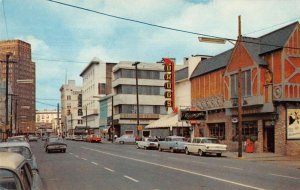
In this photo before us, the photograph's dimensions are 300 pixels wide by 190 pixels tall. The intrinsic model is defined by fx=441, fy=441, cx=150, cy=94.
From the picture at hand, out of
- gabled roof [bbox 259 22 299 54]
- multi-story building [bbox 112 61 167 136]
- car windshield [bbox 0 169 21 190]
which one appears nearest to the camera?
car windshield [bbox 0 169 21 190]

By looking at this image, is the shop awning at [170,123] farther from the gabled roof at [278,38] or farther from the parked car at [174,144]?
the gabled roof at [278,38]

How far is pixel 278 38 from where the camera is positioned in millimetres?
36375

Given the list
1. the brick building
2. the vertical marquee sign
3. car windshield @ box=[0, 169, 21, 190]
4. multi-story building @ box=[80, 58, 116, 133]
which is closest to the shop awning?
the vertical marquee sign

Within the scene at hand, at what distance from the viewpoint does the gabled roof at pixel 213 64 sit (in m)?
46.2

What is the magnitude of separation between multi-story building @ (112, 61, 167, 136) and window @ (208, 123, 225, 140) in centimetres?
3904

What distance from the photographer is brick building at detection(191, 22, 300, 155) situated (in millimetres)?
35156

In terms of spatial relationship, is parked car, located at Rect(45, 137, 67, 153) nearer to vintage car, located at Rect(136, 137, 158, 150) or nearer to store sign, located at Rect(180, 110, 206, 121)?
vintage car, located at Rect(136, 137, 158, 150)

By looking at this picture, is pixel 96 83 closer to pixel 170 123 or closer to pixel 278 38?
pixel 170 123

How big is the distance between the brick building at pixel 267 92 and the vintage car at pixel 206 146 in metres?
4.57

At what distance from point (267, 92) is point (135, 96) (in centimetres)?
5513

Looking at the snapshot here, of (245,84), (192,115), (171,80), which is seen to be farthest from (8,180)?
(171,80)

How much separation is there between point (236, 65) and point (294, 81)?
7020mm

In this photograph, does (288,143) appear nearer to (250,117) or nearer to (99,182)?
(250,117)

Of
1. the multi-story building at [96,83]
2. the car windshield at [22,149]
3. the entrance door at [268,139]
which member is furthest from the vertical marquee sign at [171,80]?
the multi-story building at [96,83]
